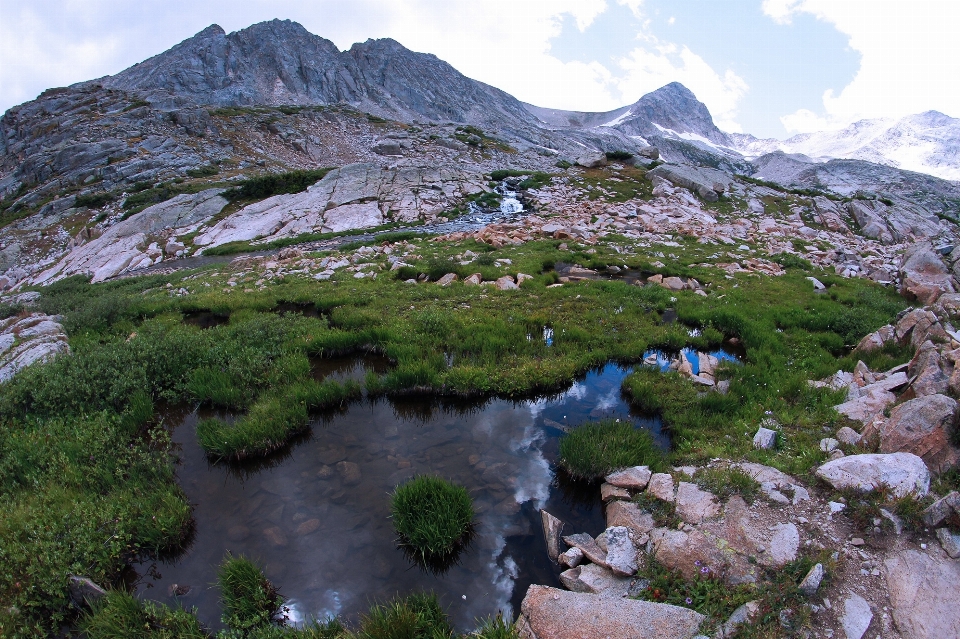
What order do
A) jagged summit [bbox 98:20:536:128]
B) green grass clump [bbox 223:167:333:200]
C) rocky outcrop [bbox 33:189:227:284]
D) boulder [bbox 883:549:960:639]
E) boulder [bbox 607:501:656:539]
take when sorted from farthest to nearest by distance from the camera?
1. jagged summit [bbox 98:20:536:128]
2. green grass clump [bbox 223:167:333:200]
3. rocky outcrop [bbox 33:189:227:284]
4. boulder [bbox 607:501:656:539]
5. boulder [bbox 883:549:960:639]

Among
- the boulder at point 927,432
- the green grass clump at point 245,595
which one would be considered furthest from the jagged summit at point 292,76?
the boulder at point 927,432

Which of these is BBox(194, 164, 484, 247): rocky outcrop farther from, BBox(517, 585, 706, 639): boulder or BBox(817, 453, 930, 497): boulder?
BBox(817, 453, 930, 497): boulder

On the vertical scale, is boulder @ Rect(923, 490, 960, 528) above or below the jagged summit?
below

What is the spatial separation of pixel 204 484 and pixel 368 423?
295 centimetres

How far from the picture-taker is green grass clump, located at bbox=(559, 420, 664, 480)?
708 cm

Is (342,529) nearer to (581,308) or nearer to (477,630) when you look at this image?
(477,630)

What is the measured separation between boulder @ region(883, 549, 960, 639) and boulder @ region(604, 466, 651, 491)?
9.13 ft

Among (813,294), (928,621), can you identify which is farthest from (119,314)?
(813,294)

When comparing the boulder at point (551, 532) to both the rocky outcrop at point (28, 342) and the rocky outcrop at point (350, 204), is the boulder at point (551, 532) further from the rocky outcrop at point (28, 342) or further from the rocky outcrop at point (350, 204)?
the rocky outcrop at point (350, 204)

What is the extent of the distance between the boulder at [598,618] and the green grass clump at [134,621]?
379 centimetres

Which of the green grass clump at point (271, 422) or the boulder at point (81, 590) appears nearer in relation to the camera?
the boulder at point (81, 590)

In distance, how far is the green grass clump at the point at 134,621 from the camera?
15.1 ft

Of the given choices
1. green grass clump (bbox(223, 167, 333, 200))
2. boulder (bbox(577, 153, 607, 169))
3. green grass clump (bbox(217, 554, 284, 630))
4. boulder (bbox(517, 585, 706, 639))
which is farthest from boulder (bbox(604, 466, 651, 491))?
boulder (bbox(577, 153, 607, 169))

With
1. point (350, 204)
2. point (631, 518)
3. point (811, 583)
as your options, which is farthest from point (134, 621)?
point (350, 204)
